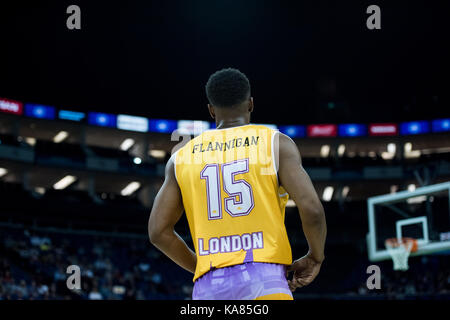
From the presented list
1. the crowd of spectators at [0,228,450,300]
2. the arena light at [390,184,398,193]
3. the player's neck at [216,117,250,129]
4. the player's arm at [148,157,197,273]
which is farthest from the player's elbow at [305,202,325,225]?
the arena light at [390,184,398,193]

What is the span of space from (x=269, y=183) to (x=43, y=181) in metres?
33.8

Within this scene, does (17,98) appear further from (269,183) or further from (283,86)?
(269,183)

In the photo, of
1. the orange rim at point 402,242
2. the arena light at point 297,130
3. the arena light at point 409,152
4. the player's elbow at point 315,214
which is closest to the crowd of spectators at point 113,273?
the orange rim at point 402,242

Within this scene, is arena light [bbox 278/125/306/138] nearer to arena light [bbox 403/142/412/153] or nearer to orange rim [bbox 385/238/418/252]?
arena light [bbox 403/142/412/153]

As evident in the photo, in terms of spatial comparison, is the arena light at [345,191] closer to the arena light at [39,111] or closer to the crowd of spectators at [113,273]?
the crowd of spectators at [113,273]

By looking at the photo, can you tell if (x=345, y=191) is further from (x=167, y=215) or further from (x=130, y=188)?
(x=167, y=215)

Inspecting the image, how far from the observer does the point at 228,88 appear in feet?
10.8

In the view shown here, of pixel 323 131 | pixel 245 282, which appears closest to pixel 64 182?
pixel 323 131

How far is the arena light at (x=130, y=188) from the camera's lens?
36.8 metres

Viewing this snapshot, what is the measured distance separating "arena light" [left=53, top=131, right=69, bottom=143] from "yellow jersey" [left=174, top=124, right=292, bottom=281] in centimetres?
3486

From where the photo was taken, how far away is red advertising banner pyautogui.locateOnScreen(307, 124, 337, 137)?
1494 inches

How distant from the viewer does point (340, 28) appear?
32156mm

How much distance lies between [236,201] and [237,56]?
32810 millimetres

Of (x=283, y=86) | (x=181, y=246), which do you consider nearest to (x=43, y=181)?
(x=283, y=86)
